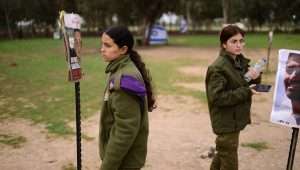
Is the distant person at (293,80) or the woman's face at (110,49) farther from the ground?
the woman's face at (110,49)

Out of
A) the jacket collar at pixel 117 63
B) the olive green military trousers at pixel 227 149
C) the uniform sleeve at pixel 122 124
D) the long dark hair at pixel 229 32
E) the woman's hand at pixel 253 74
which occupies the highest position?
the long dark hair at pixel 229 32

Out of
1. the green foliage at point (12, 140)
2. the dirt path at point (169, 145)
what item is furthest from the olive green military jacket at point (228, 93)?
the green foliage at point (12, 140)

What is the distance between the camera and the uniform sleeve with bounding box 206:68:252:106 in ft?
12.0

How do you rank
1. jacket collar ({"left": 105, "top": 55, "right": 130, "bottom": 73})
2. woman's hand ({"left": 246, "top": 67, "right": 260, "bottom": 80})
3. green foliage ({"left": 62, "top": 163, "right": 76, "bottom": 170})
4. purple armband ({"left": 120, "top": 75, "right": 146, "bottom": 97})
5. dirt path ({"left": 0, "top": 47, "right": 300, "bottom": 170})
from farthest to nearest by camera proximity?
dirt path ({"left": 0, "top": 47, "right": 300, "bottom": 170})
green foliage ({"left": 62, "top": 163, "right": 76, "bottom": 170})
woman's hand ({"left": 246, "top": 67, "right": 260, "bottom": 80})
jacket collar ({"left": 105, "top": 55, "right": 130, "bottom": 73})
purple armband ({"left": 120, "top": 75, "right": 146, "bottom": 97})

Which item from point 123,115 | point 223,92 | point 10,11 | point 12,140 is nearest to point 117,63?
point 123,115

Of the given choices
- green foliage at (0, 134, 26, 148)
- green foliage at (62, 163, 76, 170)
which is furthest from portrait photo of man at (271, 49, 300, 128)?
green foliage at (0, 134, 26, 148)

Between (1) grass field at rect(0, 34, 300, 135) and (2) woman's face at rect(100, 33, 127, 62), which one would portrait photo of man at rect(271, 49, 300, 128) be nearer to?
(2) woman's face at rect(100, 33, 127, 62)

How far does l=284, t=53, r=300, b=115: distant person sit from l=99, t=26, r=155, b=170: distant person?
4.76ft

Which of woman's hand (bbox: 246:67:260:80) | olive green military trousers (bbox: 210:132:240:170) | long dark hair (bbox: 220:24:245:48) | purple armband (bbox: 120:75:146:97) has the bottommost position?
olive green military trousers (bbox: 210:132:240:170)

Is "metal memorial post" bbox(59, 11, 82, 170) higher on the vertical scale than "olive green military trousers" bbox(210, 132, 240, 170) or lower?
higher

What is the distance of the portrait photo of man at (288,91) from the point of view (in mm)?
3760

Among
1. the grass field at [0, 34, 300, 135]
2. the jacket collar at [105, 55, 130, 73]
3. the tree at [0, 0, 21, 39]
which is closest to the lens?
the jacket collar at [105, 55, 130, 73]

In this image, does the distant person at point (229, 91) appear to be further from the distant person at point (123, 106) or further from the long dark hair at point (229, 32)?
the distant person at point (123, 106)

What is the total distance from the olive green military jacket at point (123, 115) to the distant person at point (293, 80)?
1542 millimetres
